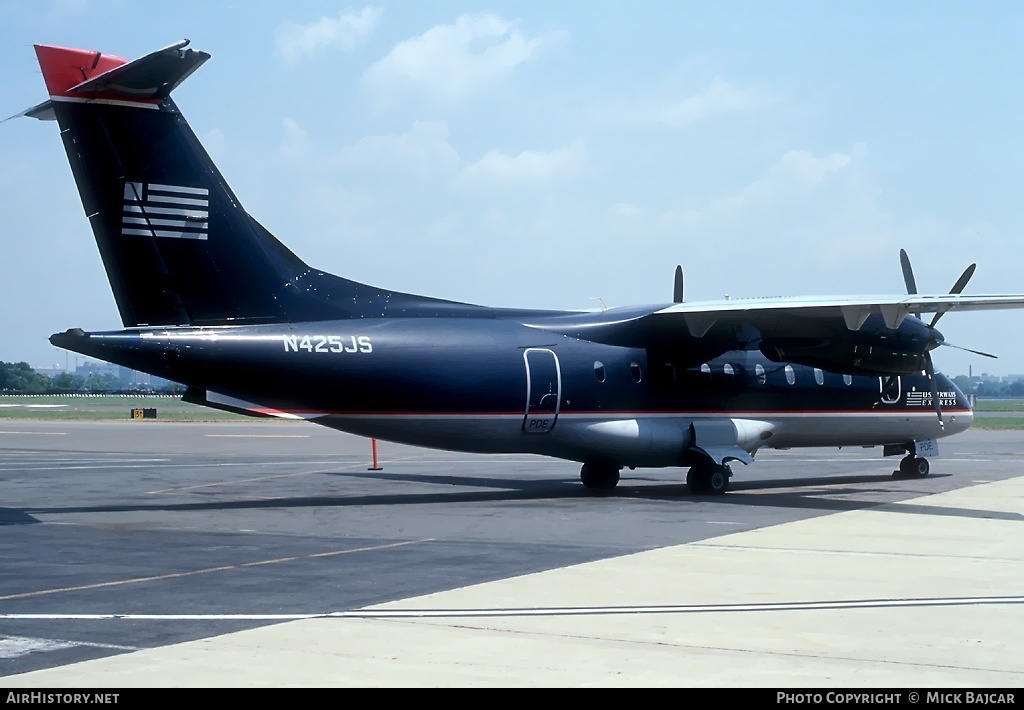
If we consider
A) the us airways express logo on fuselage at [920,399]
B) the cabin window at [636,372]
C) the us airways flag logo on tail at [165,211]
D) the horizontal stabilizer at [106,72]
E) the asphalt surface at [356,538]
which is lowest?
the asphalt surface at [356,538]

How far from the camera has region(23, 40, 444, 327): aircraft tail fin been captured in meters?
18.8

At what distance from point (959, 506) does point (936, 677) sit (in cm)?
1449

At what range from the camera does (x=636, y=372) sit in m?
24.8

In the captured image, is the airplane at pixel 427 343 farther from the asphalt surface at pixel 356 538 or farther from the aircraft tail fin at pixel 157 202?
the asphalt surface at pixel 356 538

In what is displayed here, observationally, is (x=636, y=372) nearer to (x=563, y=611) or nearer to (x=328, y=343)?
(x=328, y=343)

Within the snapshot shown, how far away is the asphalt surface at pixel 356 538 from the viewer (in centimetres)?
977

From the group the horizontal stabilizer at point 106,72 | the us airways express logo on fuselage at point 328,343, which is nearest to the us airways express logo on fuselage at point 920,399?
the us airways express logo on fuselage at point 328,343

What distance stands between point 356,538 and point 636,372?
950 cm

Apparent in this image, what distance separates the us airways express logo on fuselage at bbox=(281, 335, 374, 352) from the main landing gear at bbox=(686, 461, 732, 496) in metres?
8.03

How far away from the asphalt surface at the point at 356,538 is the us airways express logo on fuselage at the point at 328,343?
2.94 metres

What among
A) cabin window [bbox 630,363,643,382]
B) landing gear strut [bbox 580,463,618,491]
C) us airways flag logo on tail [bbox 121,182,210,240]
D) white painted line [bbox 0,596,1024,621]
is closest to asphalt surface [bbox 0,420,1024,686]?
white painted line [bbox 0,596,1024,621]

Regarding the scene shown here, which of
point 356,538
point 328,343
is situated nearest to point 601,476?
point 328,343

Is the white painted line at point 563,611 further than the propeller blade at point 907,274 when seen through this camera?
No

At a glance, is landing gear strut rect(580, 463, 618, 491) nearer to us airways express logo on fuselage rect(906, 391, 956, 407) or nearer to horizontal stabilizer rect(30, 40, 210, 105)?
us airways express logo on fuselage rect(906, 391, 956, 407)
